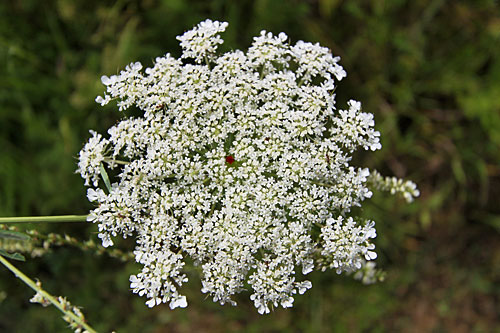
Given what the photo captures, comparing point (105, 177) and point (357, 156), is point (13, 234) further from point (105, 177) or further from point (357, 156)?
point (357, 156)

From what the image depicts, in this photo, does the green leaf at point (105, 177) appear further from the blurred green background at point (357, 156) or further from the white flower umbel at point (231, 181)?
the blurred green background at point (357, 156)

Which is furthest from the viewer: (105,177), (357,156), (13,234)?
(357,156)

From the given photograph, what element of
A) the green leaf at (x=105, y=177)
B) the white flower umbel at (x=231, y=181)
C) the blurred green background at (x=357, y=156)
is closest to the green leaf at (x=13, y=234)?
the white flower umbel at (x=231, y=181)

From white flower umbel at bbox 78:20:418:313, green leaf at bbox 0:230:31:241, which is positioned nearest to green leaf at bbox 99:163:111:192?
white flower umbel at bbox 78:20:418:313

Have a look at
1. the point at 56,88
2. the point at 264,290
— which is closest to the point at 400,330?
the point at 264,290

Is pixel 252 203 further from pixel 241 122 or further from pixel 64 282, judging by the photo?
pixel 64 282

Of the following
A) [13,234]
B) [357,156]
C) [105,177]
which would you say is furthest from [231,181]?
[357,156]
